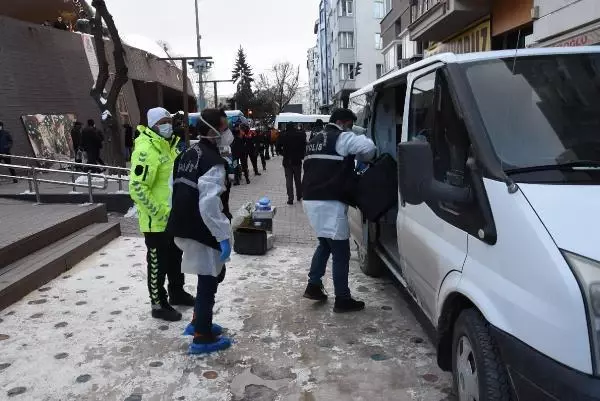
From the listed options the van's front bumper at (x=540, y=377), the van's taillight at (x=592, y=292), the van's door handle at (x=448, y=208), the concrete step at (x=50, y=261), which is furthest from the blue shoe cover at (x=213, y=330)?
the van's taillight at (x=592, y=292)

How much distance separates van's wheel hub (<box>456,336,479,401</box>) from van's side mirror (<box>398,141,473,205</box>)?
2.42 feet

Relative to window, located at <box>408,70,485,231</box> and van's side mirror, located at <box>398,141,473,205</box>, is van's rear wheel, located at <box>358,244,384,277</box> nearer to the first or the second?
window, located at <box>408,70,485,231</box>

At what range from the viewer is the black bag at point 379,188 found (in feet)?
14.6

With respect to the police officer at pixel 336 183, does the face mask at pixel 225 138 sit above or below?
above

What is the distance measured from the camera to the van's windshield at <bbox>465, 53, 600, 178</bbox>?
8.57ft

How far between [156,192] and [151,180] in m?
0.13

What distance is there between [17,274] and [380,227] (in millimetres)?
3758

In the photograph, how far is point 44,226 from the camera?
692 centimetres

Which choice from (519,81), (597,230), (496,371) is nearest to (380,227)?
(519,81)

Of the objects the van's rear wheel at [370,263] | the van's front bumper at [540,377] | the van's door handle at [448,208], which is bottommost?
the van's rear wheel at [370,263]

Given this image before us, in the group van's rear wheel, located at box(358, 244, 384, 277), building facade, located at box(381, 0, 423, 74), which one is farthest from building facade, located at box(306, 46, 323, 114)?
van's rear wheel, located at box(358, 244, 384, 277)

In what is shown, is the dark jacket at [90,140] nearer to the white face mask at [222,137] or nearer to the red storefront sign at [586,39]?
the red storefront sign at [586,39]

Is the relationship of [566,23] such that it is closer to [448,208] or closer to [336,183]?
[336,183]

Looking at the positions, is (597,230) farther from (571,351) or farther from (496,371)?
(496,371)
